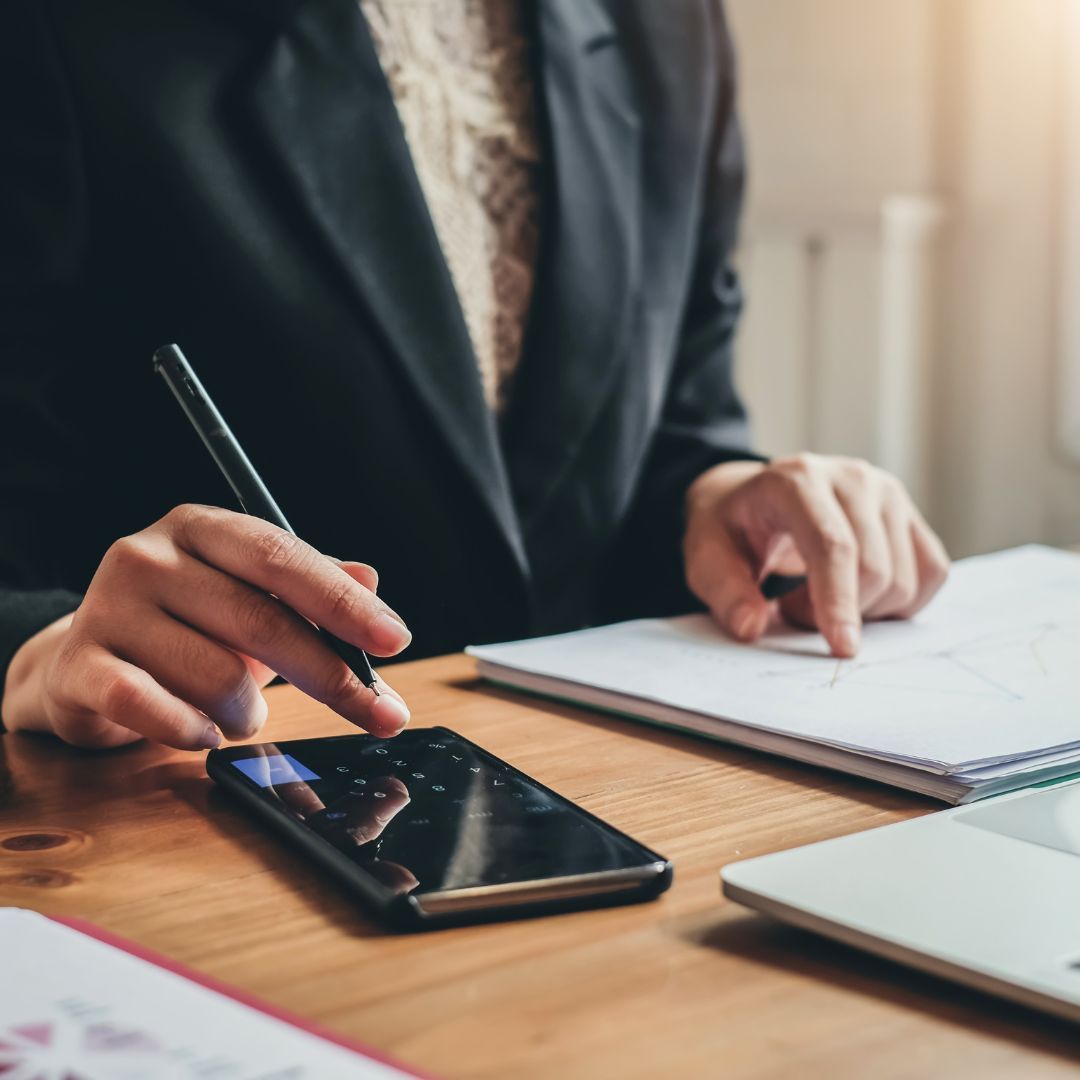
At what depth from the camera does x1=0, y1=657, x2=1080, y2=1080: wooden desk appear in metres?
0.30

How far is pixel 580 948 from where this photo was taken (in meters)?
0.36

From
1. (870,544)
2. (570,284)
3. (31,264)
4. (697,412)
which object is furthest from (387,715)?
(697,412)

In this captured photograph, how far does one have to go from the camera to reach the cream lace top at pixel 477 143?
1.00 m

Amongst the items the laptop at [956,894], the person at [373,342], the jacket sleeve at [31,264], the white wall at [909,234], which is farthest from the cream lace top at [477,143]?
the white wall at [909,234]

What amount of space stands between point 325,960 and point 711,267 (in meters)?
1.00

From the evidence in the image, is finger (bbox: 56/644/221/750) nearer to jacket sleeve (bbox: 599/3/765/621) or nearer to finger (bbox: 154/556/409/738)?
finger (bbox: 154/556/409/738)

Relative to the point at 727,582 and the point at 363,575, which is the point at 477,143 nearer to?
the point at 727,582

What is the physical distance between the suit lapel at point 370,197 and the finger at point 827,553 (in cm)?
25

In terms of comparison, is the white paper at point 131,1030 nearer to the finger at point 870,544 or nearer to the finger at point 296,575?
the finger at point 296,575

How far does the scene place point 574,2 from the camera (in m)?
1.08

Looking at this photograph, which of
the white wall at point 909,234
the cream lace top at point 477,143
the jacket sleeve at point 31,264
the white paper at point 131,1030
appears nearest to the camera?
the white paper at point 131,1030

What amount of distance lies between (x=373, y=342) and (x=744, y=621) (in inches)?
13.1

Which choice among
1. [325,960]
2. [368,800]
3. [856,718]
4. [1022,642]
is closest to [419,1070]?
[325,960]

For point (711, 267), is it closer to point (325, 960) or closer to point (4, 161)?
point (4, 161)
